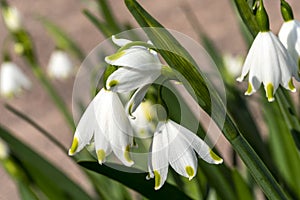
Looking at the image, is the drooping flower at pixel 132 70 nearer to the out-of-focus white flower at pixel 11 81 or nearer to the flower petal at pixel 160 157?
the flower petal at pixel 160 157

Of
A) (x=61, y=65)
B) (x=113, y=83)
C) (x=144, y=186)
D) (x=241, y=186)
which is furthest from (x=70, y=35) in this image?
(x=113, y=83)

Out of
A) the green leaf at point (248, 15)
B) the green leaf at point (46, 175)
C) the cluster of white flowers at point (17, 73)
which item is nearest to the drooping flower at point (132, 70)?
the green leaf at point (248, 15)

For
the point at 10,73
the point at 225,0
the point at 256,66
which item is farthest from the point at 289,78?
the point at 225,0

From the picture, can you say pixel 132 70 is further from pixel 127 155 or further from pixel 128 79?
pixel 127 155

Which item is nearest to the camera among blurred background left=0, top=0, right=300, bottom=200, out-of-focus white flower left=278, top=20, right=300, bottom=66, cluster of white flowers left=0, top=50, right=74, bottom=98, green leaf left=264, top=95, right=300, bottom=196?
out-of-focus white flower left=278, top=20, right=300, bottom=66

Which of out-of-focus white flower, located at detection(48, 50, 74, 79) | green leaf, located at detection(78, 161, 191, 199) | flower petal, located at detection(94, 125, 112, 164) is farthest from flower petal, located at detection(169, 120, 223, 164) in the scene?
out-of-focus white flower, located at detection(48, 50, 74, 79)

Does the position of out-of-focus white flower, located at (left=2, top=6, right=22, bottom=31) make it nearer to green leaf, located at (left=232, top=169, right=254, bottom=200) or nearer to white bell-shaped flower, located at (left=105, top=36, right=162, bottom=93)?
green leaf, located at (left=232, top=169, right=254, bottom=200)

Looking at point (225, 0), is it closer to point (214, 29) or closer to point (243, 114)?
point (214, 29)
